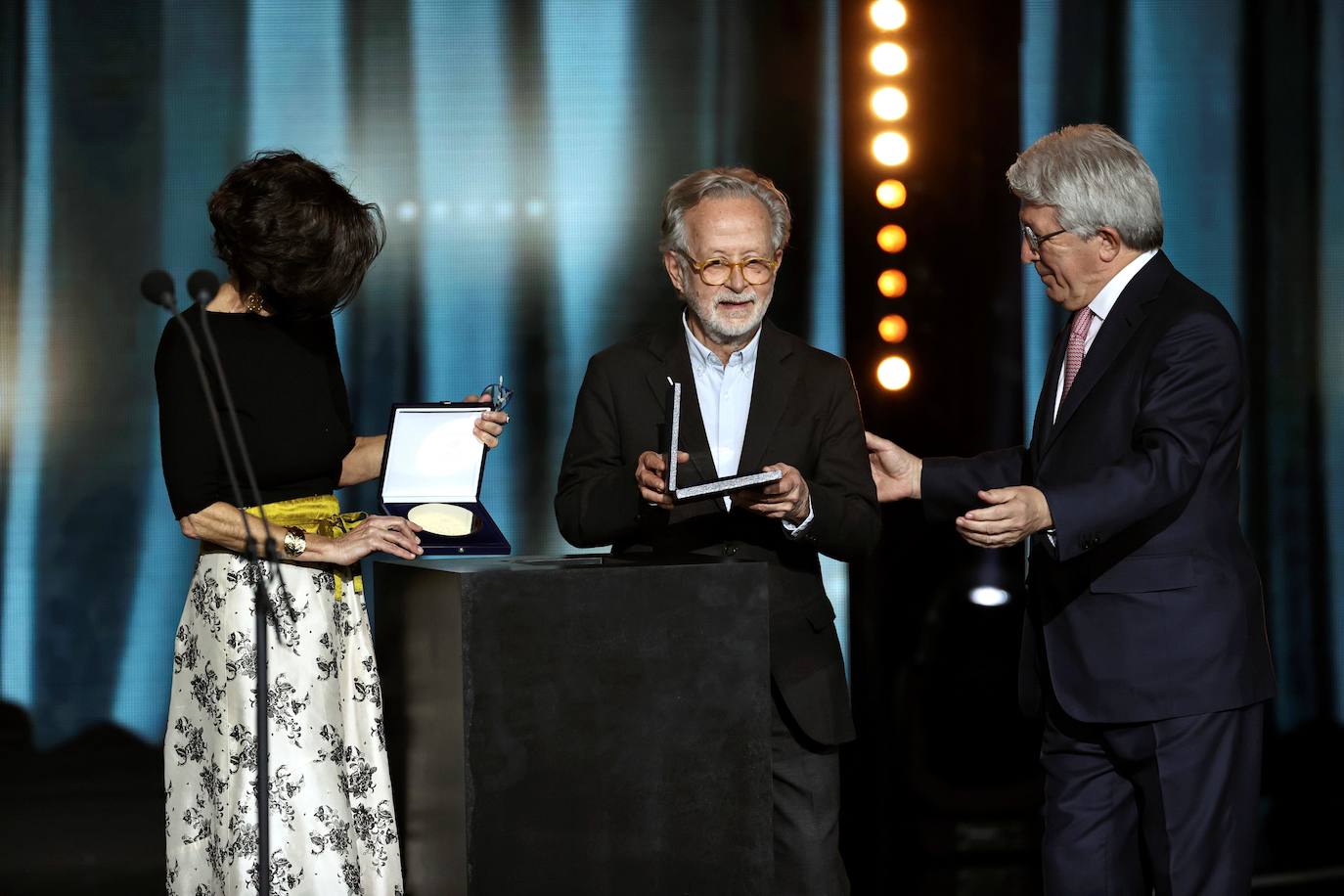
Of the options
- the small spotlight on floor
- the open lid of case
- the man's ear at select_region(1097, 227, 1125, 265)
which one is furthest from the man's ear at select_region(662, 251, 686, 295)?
the small spotlight on floor

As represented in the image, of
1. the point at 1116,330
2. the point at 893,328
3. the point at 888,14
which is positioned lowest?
the point at 1116,330

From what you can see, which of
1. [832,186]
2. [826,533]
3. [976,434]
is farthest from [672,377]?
[832,186]

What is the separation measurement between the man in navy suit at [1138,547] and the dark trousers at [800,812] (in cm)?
45

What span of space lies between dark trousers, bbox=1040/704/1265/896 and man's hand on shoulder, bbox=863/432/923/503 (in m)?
0.57

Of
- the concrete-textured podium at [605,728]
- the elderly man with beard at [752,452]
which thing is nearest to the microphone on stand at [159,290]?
the concrete-textured podium at [605,728]

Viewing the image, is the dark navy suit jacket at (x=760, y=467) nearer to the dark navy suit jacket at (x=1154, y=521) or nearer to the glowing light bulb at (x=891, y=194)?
the dark navy suit jacket at (x=1154, y=521)

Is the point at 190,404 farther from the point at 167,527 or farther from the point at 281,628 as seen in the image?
the point at 167,527

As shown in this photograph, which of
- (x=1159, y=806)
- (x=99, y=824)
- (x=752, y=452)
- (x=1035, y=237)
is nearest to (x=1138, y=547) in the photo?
(x=1159, y=806)

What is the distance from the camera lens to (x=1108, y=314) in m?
2.35

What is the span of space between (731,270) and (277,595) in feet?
3.24

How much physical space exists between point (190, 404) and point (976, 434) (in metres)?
2.01

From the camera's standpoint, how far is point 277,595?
226 cm

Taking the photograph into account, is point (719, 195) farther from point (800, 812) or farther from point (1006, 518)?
point (800, 812)

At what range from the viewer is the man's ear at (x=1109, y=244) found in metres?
2.35
